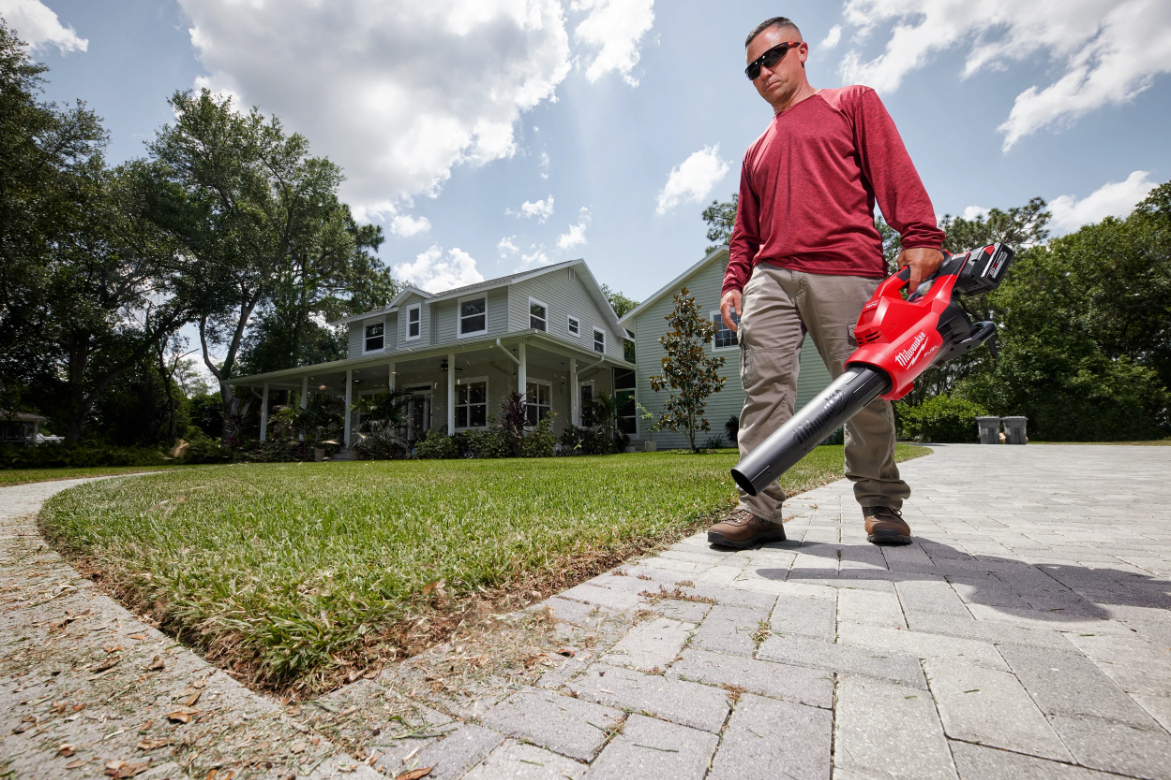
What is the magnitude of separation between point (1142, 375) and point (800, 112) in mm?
22386

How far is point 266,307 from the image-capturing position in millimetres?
22562

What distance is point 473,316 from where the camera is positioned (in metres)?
15.8

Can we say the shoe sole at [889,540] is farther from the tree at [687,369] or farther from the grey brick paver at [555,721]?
the tree at [687,369]

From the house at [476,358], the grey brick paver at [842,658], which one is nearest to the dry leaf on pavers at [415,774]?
the grey brick paver at [842,658]

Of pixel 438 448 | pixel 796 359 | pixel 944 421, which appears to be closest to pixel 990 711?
pixel 796 359

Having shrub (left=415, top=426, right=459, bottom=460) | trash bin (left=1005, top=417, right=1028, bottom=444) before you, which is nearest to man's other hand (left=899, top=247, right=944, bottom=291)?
shrub (left=415, top=426, right=459, bottom=460)

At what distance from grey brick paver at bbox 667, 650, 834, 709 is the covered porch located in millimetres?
11276

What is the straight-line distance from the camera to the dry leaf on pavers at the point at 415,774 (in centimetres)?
70

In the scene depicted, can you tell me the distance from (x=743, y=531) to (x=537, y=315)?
1444 centimetres

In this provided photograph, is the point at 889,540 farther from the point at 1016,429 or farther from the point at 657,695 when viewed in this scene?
the point at 1016,429

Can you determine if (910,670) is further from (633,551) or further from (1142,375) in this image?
(1142,375)

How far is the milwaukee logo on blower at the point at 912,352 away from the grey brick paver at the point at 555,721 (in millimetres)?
1220

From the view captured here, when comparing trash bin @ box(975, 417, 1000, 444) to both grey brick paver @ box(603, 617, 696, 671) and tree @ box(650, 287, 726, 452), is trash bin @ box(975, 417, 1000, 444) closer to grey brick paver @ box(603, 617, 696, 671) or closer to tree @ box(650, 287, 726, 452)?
tree @ box(650, 287, 726, 452)

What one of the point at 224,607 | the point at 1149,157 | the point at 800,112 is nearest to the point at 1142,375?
the point at 1149,157
